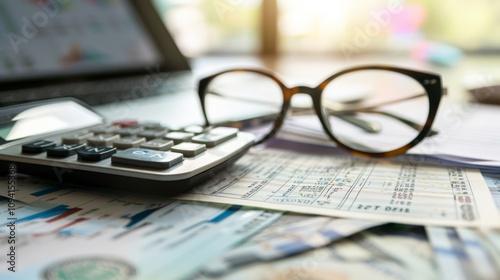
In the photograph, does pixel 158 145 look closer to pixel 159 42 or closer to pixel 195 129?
pixel 195 129

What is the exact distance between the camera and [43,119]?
470 millimetres

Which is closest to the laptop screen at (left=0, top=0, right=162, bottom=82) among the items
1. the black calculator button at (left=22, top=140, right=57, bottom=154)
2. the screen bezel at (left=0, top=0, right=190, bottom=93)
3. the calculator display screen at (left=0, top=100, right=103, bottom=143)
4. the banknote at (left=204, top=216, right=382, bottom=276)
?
the screen bezel at (left=0, top=0, right=190, bottom=93)

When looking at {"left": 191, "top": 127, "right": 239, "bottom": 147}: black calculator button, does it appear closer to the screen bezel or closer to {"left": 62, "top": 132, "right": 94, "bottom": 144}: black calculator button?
{"left": 62, "top": 132, "right": 94, "bottom": 144}: black calculator button

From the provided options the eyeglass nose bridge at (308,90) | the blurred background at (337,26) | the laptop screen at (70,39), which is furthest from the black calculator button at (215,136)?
the blurred background at (337,26)

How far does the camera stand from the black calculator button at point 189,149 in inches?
14.9

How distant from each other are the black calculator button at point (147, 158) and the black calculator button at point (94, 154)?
0.01 metres

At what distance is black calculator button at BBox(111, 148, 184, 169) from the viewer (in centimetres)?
35

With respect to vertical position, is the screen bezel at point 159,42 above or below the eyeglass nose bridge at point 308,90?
above

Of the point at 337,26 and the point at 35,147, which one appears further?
the point at 337,26

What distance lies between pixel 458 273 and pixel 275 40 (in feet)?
4.49

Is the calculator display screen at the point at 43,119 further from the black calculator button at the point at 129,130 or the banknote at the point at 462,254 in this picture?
the banknote at the point at 462,254

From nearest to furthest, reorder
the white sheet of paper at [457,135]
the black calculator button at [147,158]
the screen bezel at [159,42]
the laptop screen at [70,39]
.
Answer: the black calculator button at [147,158] → the white sheet of paper at [457,135] → the laptop screen at [70,39] → the screen bezel at [159,42]

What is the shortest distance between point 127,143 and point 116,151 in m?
0.02

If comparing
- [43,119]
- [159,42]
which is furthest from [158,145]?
[159,42]
